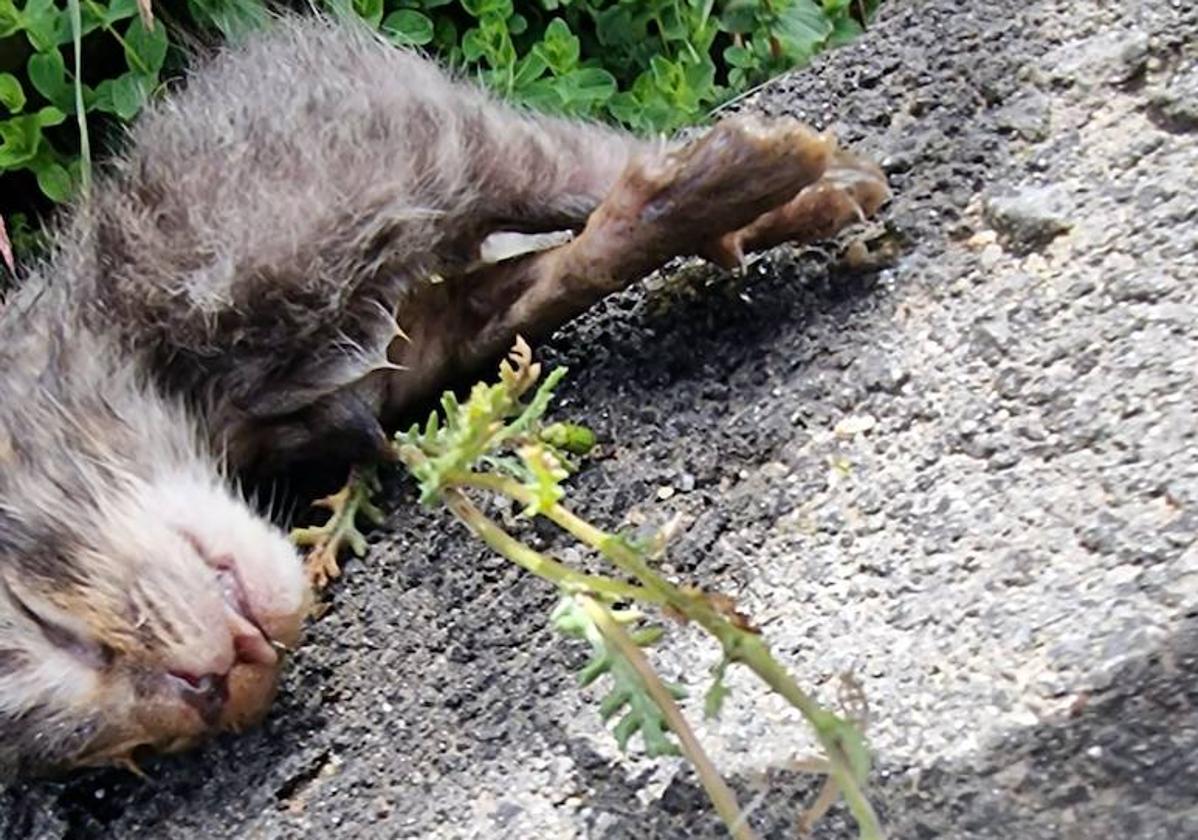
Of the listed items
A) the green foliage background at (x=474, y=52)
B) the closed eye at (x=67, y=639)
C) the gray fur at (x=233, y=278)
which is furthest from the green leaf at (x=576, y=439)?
the green foliage background at (x=474, y=52)

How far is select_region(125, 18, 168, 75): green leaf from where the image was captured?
3250 millimetres

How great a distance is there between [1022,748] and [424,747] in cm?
71

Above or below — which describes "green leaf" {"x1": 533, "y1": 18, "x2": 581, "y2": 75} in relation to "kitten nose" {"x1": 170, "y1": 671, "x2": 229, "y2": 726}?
above

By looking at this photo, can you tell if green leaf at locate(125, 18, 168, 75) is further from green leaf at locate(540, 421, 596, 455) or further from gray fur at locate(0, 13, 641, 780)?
green leaf at locate(540, 421, 596, 455)

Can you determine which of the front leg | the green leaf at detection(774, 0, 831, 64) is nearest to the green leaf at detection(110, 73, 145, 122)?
the front leg

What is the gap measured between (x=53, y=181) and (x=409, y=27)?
69cm

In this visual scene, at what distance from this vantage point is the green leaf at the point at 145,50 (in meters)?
3.25

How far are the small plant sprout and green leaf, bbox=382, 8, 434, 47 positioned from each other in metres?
1.42

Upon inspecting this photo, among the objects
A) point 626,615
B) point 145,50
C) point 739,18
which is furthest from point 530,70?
point 626,615

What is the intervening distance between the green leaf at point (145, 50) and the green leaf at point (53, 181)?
8.8 inches

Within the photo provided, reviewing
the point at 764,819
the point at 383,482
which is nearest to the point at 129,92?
the point at 383,482

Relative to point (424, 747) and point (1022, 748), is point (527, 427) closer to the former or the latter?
point (424, 747)

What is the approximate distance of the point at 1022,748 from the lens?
1.64 metres

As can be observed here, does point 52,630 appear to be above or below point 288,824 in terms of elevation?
above
